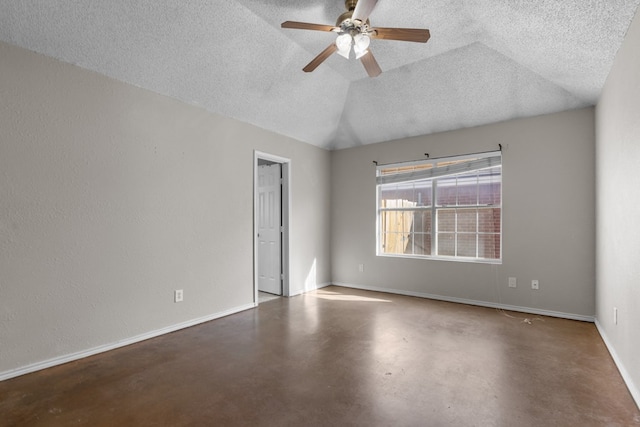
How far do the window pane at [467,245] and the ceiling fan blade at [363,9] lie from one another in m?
3.32

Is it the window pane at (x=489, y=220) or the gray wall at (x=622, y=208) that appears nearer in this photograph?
the gray wall at (x=622, y=208)

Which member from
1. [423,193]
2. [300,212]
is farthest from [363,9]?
[300,212]

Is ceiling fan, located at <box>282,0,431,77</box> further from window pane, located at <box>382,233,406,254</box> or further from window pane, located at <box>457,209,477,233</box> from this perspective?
window pane, located at <box>382,233,406,254</box>

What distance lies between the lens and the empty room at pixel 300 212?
221 centimetres

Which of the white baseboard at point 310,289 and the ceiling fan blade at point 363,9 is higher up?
the ceiling fan blade at point 363,9

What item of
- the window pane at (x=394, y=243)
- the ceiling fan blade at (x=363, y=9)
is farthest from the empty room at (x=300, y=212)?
→ the window pane at (x=394, y=243)

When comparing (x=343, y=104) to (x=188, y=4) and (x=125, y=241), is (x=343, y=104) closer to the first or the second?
(x=188, y=4)

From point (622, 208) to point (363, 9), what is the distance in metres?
2.39

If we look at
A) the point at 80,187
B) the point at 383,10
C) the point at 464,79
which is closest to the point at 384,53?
the point at 383,10

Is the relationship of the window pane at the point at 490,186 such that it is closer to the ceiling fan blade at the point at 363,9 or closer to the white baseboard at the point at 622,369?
the white baseboard at the point at 622,369

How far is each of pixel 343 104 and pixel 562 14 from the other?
273cm

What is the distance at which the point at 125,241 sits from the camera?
307 cm

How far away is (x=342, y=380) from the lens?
7.73ft

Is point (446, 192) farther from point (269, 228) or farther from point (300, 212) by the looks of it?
point (269, 228)
